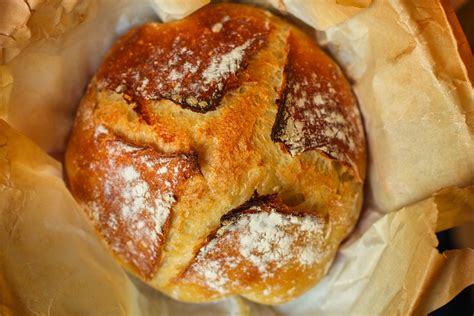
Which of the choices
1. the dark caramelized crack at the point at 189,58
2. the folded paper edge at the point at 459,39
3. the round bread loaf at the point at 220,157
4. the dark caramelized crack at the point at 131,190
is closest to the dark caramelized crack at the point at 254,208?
the round bread loaf at the point at 220,157

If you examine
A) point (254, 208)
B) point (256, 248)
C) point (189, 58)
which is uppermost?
point (189, 58)

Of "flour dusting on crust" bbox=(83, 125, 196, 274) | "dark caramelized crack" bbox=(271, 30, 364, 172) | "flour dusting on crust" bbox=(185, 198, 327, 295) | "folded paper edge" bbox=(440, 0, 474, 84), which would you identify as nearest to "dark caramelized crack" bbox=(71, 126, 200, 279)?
"flour dusting on crust" bbox=(83, 125, 196, 274)

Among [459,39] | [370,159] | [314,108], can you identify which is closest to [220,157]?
[314,108]

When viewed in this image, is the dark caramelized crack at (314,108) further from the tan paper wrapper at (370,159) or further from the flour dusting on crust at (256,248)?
the flour dusting on crust at (256,248)

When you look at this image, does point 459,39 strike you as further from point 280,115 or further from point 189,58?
point 189,58

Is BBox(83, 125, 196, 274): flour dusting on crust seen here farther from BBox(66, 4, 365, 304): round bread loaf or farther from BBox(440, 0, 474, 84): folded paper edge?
BBox(440, 0, 474, 84): folded paper edge

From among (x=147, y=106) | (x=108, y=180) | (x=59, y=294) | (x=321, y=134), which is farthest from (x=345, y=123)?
(x=59, y=294)
